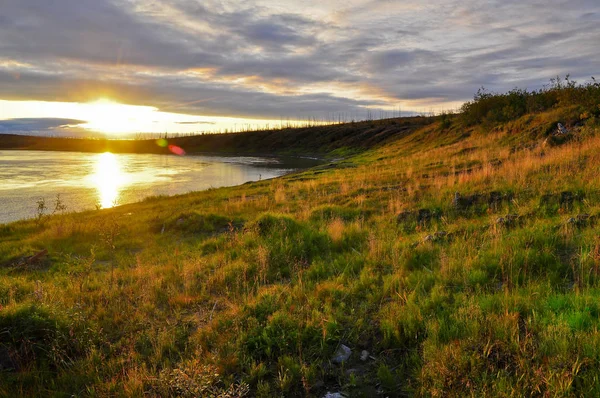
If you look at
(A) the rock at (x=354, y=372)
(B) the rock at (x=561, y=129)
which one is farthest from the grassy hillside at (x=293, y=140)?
(A) the rock at (x=354, y=372)

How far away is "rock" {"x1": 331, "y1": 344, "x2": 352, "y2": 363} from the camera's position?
3911 mm

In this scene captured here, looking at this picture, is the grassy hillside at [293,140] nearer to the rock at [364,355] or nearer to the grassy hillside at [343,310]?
the grassy hillside at [343,310]

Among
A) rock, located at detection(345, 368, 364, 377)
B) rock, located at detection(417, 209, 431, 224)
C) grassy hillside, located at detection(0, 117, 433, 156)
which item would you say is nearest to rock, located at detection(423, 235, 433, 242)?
rock, located at detection(417, 209, 431, 224)

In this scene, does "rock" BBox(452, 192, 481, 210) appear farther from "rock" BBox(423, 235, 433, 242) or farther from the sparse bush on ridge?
the sparse bush on ridge

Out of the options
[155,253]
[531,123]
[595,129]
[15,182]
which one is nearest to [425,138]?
[531,123]

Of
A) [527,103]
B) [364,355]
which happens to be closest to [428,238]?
[364,355]

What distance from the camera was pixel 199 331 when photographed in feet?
14.8

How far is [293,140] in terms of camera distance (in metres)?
101

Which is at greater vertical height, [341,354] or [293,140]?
[293,140]

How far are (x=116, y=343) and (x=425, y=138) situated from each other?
4349 cm

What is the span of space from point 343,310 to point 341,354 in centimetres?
88

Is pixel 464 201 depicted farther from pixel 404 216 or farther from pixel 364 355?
pixel 364 355

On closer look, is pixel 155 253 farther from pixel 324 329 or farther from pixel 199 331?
pixel 324 329

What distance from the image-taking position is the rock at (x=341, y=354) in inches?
154
